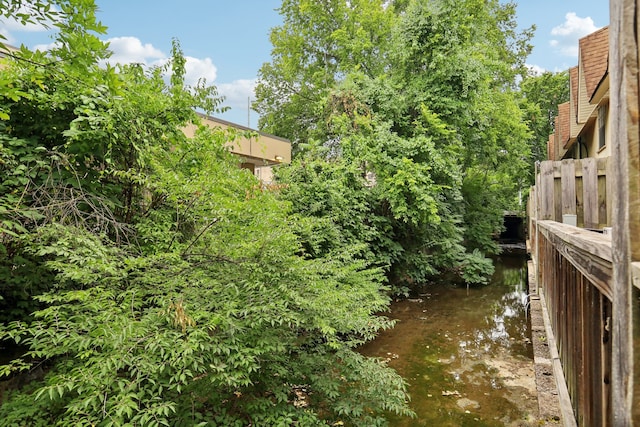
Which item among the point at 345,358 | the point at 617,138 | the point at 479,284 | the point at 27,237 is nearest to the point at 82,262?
the point at 27,237

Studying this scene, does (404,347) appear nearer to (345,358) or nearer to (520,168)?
(345,358)

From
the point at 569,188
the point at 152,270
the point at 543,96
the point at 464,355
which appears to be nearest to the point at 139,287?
the point at 152,270

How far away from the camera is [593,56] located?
10.1 metres

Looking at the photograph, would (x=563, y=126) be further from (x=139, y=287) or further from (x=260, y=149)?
(x=139, y=287)

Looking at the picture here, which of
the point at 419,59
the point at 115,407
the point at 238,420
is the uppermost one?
the point at 419,59

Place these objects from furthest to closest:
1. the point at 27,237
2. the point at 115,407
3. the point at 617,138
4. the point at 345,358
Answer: the point at 345,358 → the point at 27,237 → the point at 115,407 → the point at 617,138

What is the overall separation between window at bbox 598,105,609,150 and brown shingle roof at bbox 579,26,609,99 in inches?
20.3

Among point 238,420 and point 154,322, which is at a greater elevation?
point 154,322

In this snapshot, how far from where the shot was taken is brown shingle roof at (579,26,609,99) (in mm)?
9491

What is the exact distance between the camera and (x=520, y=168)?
Answer: 57.4 ft

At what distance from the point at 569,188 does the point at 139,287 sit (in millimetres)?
3894

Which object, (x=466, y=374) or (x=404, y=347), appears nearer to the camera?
(x=466, y=374)

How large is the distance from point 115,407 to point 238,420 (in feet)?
3.20

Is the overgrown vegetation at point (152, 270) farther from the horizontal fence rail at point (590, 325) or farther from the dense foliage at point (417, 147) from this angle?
the horizontal fence rail at point (590, 325)
